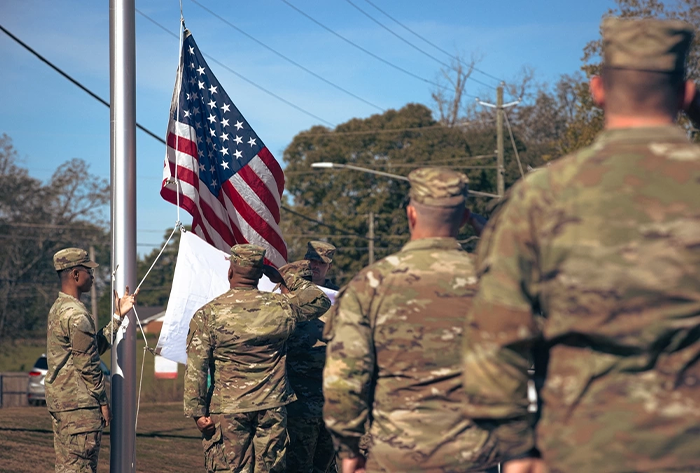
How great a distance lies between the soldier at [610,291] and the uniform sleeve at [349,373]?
1234mm

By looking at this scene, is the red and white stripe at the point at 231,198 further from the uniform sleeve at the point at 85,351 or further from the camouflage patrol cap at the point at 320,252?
the uniform sleeve at the point at 85,351

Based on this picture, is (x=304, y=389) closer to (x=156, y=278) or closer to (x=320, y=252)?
(x=320, y=252)

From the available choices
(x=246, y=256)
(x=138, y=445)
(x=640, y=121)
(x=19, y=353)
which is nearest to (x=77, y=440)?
(x=246, y=256)

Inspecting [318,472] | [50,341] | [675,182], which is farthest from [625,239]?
[318,472]

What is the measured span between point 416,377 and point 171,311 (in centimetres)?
442

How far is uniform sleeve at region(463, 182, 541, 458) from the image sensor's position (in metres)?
2.40

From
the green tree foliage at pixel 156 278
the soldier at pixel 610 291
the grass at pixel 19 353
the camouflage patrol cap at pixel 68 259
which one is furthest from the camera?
the green tree foliage at pixel 156 278

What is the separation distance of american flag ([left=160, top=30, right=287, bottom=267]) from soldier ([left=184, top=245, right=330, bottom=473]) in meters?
1.29

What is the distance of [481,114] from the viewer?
5241 cm

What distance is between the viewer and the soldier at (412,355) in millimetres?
3656

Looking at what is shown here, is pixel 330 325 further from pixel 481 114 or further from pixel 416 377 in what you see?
pixel 481 114

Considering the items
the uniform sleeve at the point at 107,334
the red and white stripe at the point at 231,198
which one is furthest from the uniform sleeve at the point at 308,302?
the uniform sleeve at the point at 107,334

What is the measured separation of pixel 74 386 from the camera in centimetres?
672

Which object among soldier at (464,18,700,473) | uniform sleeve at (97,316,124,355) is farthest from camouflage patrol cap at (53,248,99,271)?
soldier at (464,18,700,473)
